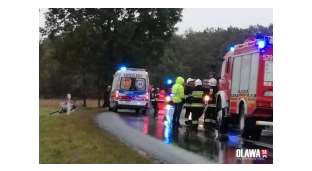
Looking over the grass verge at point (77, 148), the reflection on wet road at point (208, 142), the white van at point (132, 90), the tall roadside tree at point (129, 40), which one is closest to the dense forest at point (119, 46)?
the tall roadside tree at point (129, 40)

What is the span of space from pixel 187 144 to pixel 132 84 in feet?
44.8

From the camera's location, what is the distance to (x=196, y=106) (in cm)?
1791

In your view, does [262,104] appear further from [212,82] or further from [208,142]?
[212,82]

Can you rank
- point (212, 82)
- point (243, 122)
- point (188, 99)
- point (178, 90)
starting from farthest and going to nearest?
1. point (188, 99)
2. point (178, 90)
3. point (212, 82)
4. point (243, 122)

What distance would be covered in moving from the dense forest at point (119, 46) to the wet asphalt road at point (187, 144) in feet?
7.44

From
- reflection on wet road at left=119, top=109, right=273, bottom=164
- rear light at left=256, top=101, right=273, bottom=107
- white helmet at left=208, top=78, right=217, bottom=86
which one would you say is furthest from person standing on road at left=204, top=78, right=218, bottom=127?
rear light at left=256, top=101, right=273, bottom=107

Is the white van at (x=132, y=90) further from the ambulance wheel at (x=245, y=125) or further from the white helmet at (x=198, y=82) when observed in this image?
the ambulance wheel at (x=245, y=125)

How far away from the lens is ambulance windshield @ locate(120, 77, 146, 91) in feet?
86.2

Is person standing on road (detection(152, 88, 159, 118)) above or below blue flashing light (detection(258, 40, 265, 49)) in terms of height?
below

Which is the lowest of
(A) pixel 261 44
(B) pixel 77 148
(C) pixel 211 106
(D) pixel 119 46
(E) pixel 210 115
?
(B) pixel 77 148

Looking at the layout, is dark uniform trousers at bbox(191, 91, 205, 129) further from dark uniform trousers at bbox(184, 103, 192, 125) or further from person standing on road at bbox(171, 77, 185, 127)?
person standing on road at bbox(171, 77, 185, 127)

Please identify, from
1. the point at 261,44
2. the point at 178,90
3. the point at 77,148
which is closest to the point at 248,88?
the point at 261,44

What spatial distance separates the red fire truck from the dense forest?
1.65 feet
